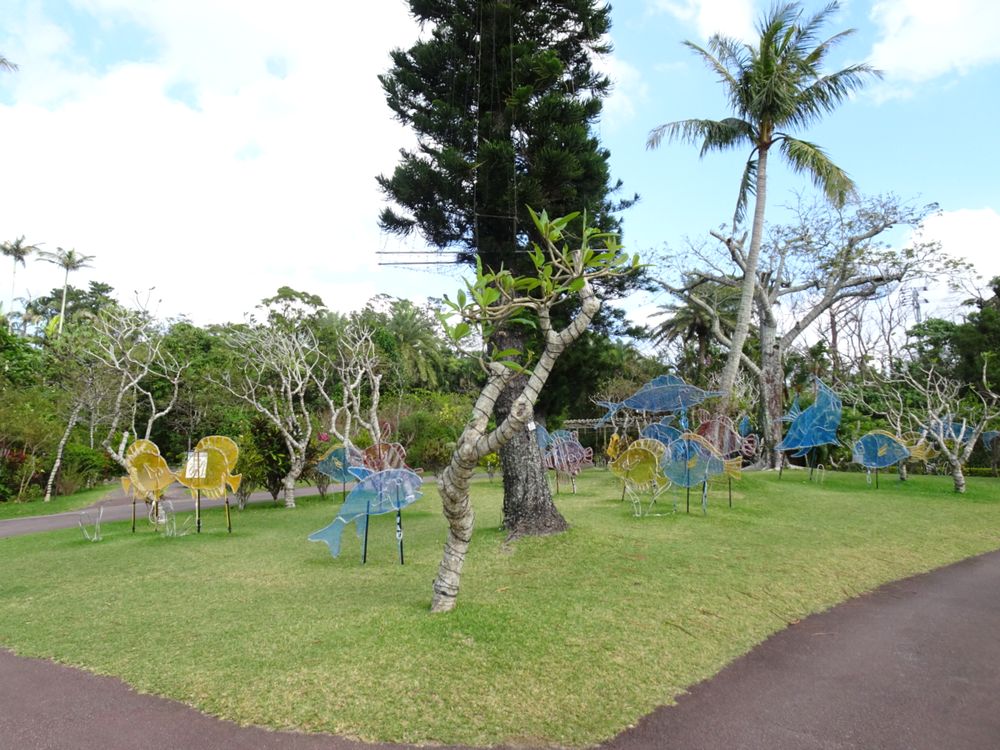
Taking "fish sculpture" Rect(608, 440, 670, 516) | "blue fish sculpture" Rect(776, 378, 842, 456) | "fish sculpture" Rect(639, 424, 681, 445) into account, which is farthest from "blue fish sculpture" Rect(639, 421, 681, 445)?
"blue fish sculpture" Rect(776, 378, 842, 456)

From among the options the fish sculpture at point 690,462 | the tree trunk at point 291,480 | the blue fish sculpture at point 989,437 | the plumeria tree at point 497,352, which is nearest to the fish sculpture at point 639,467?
the fish sculpture at point 690,462

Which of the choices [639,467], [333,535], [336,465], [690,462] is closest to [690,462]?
[690,462]

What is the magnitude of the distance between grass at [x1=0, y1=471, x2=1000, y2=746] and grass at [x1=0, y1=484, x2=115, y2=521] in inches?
225

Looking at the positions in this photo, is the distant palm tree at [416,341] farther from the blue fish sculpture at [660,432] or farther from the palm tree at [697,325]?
the blue fish sculpture at [660,432]

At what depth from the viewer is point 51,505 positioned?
15.2 meters

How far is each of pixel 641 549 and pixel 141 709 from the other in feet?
16.6

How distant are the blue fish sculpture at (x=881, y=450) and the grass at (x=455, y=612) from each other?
14.3 ft

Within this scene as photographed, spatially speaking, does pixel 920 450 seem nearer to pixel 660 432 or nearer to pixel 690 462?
pixel 660 432

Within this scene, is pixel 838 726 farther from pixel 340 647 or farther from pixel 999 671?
pixel 340 647

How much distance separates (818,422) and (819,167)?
19.2ft

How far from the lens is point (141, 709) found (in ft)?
12.2

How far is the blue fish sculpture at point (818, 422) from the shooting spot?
14.5m

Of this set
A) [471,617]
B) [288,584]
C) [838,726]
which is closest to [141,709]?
[471,617]

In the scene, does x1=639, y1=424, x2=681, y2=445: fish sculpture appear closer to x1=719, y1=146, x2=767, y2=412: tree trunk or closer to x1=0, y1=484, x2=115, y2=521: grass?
x1=719, y1=146, x2=767, y2=412: tree trunk
